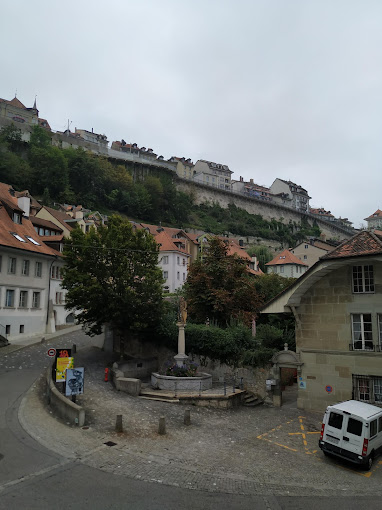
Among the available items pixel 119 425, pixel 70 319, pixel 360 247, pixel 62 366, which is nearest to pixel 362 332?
pixel 360 247

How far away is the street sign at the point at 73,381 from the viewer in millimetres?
14969

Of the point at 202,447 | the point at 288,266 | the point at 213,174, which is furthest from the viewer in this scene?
the point at 213,174

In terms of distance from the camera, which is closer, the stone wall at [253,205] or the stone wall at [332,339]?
the stone wall at [332,339]

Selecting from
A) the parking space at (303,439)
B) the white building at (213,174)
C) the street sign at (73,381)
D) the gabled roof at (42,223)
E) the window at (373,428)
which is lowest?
the parking space at (303,439)

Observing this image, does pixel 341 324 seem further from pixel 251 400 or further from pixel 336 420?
pixel 336 420

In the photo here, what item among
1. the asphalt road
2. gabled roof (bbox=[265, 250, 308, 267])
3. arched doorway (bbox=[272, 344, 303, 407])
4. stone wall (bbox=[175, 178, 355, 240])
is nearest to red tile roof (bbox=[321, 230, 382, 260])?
arched doorway (bbox=[272, 344, 303, 407])

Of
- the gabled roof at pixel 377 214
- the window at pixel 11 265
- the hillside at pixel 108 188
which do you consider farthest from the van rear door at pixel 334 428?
the gabled roof at pixel 377 214

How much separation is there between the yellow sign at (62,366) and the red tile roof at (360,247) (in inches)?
499

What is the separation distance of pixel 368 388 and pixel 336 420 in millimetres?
6146

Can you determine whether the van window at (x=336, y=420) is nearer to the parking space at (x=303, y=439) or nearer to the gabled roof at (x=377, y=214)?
the parking space at (x=303, y=439)

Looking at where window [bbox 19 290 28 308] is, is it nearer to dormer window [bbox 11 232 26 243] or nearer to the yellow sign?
dormer window [bbox 11 232 26 243]

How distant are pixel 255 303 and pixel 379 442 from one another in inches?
567

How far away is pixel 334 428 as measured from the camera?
12688mm

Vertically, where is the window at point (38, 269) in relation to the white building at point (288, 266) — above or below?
below
